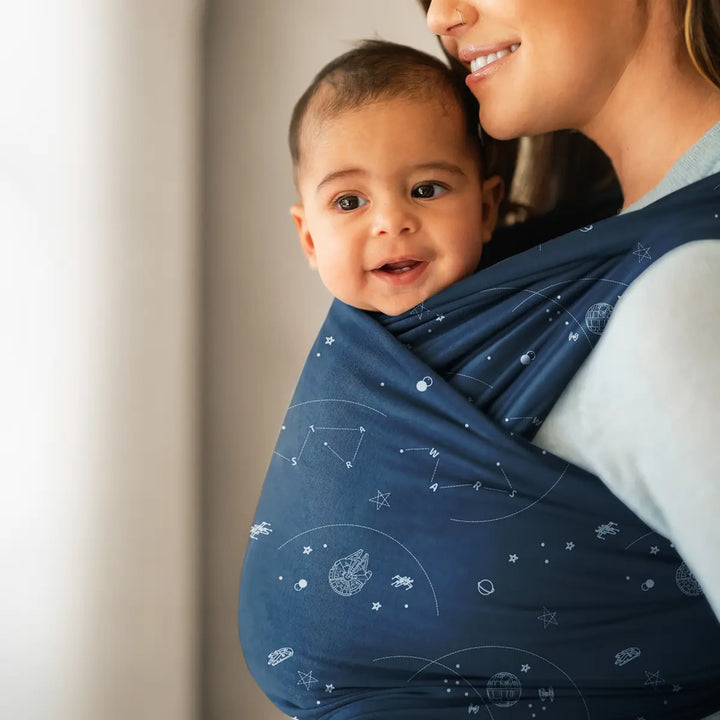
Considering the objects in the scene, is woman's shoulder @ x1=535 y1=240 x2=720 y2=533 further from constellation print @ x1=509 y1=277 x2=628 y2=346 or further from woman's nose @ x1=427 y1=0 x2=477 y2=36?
woman's nose @ x1=427 y1=0 x2=477 y2=36

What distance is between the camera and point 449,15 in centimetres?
116

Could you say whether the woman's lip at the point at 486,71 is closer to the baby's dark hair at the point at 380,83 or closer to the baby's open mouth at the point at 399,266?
the baby's dark hair at the point at 380,83

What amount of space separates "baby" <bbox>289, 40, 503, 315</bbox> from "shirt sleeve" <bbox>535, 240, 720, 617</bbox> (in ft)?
1.18

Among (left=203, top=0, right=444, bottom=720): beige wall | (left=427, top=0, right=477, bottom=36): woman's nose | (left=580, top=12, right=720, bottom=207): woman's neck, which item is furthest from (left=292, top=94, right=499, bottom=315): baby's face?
(left=203, top=0, right=444, bottom=720): beige wall

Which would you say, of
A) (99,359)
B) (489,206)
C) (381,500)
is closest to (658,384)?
(381,500)

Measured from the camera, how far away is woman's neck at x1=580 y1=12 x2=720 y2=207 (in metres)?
1.09

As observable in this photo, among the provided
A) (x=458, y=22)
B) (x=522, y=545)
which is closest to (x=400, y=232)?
(x=458, y=22)

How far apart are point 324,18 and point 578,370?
1.03 meters

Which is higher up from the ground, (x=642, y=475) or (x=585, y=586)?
(x=642, y=475)

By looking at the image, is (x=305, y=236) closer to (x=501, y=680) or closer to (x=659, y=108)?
(x=659, y=108)

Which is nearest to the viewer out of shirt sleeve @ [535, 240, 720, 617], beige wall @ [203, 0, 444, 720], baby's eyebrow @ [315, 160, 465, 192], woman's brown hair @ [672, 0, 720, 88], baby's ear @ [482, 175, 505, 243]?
shirt sleeve @ [535, 240, 720, 617]

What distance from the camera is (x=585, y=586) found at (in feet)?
3.12

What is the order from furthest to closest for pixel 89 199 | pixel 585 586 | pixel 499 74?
pixel 89 199, pixel 499 74, pixel 585 586

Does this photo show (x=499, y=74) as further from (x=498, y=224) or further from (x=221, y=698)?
(x=221, y=698)
